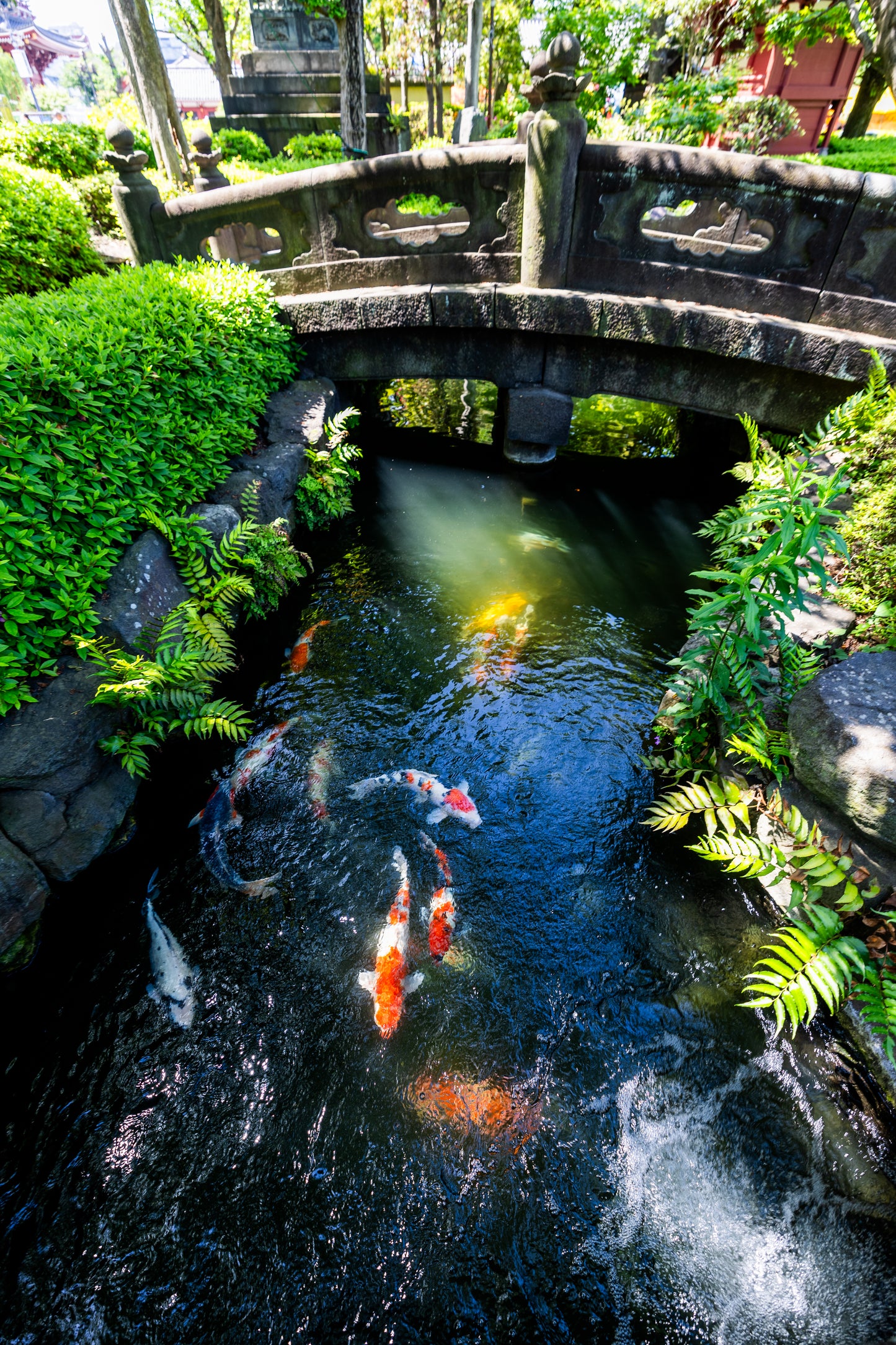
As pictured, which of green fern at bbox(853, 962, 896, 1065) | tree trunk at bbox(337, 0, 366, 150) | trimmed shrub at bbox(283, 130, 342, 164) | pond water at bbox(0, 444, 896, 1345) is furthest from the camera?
trimmed shrub at bbox(283, 130, 342, 164)

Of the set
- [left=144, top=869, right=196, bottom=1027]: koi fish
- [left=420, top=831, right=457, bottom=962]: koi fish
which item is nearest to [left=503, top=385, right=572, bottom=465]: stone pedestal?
[left=420, top=831, right=457, bottom=962]: koi fish

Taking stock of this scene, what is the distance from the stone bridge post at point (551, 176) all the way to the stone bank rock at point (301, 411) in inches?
93.8

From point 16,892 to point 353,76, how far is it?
15.5m

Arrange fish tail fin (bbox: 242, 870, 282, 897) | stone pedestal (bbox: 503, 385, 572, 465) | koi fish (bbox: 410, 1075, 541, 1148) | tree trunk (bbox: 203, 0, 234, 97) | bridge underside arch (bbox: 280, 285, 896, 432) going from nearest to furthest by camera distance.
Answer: koi fish (bbox: 410, 1075, 541, 1148) < fish tail fin (bbox: 242, 870, 282, 897) < bridge underside arch (bbox: 280, 285, 896, 432) < stone pedestal (bbox: 503, 385, 572, 465) < tree trunk (bbox: 203, 0, 234, 97)

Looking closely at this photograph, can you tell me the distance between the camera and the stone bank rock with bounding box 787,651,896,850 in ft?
9.68

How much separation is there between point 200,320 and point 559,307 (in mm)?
3776

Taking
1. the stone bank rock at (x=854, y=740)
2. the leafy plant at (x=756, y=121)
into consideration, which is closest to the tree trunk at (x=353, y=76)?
the leafy plant at (x=756, y=121)

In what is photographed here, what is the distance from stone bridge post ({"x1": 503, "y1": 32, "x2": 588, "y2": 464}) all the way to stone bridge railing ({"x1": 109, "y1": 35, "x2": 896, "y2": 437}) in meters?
0.02

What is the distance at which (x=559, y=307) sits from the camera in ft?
22.7

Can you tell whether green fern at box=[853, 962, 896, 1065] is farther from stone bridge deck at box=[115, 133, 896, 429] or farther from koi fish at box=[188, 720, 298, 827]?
stone bridge deck at box=[115, 133, 896, 429]

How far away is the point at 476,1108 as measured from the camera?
3213 mm

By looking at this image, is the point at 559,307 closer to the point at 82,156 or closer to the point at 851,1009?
the point at 851,1009

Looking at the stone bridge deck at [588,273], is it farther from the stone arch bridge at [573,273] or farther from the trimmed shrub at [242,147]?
the trimmed shrub at [242,147]

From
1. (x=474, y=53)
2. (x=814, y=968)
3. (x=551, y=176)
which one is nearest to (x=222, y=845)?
(x=814, y=968)
